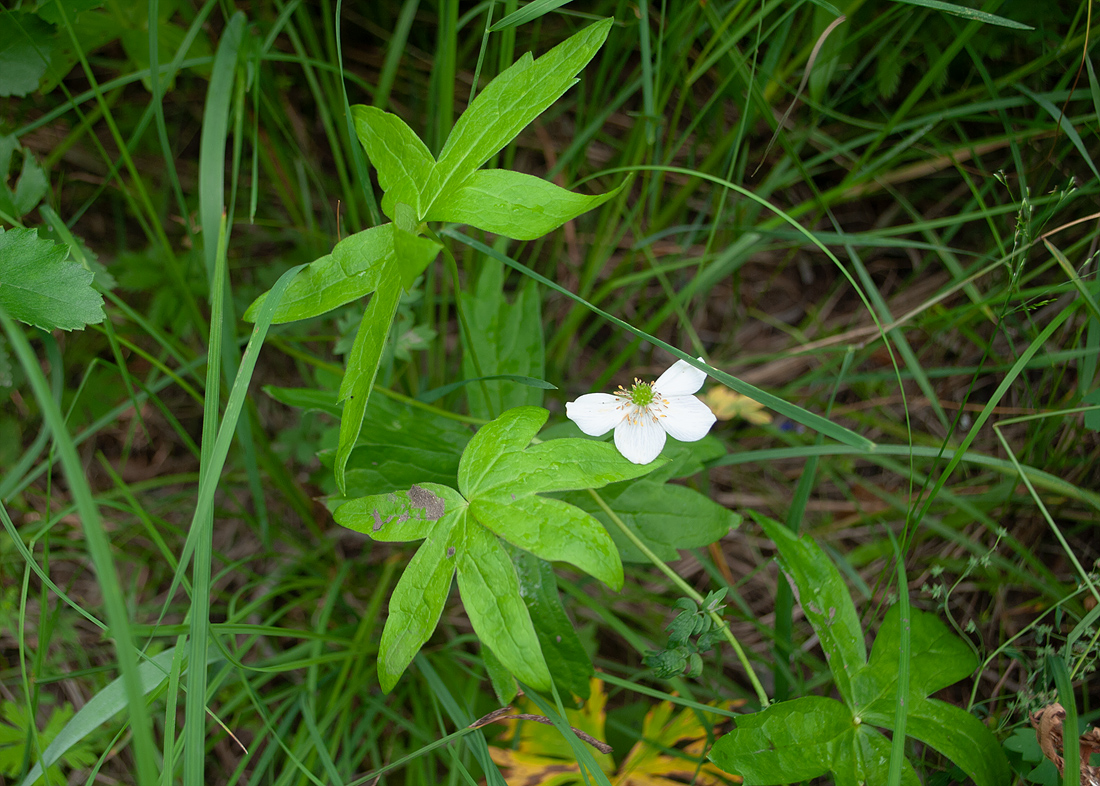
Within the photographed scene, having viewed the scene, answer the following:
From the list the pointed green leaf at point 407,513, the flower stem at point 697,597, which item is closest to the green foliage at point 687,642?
the flower stem at point 697,597

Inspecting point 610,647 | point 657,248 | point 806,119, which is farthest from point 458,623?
point 806,119

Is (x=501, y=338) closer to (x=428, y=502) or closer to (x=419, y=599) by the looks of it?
(x=428, y=502)

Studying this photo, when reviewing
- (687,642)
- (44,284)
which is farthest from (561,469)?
(44,284)

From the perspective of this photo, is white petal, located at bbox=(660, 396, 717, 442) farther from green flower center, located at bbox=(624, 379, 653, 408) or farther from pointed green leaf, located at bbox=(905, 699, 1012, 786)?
pointed green leaf, located at bbox=(905, 699, 1012, 786)

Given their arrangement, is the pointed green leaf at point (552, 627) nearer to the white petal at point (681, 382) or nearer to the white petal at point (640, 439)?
the white petal at point (640, 439)

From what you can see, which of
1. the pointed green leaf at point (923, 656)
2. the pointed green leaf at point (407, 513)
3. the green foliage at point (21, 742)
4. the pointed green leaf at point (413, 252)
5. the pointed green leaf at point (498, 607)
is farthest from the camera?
the green foliage at point (21, 742)

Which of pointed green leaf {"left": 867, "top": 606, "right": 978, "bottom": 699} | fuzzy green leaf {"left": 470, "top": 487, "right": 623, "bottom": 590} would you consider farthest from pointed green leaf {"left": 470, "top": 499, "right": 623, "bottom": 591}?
pointed green leaf {"left": 867, "top": 606, "right": 978, "bottom": 699}
